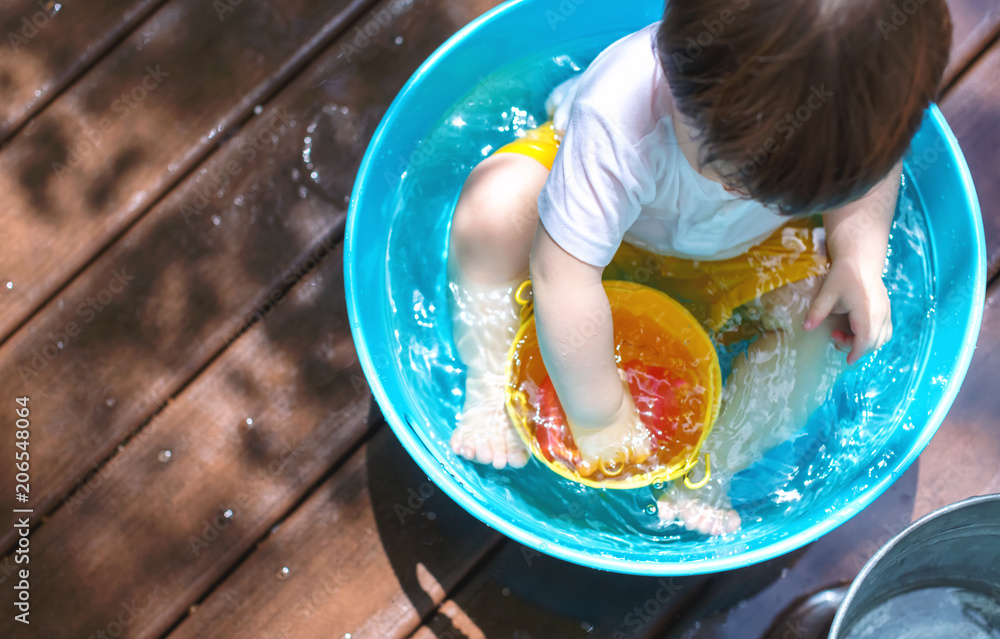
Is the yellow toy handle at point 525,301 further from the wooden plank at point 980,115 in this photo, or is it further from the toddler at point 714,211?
the wooden plank at point 980,115

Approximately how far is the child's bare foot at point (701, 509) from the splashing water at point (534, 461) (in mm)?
18

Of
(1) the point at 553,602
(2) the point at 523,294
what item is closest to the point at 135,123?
(2) the point at 523,294

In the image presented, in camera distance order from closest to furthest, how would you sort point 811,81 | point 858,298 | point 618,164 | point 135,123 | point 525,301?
point 811,81
point 618,164
point 858,298
point 525,301
point 135,123

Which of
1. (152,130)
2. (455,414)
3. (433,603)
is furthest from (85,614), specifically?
(152,130)

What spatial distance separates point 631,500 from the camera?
3.57 ft

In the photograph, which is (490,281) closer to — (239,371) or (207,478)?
(239,371)

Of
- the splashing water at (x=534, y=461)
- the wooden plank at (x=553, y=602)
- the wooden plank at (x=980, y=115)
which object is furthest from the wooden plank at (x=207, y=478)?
the wooden plank at (x=980, y=115)

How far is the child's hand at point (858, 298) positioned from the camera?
37.9 inches

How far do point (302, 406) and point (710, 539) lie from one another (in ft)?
2.04

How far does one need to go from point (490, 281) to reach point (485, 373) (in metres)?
0.14

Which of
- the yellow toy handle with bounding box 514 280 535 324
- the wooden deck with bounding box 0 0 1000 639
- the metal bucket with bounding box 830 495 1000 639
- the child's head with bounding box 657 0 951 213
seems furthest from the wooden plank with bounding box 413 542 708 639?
the child's head with bounding box 657 0 951 213

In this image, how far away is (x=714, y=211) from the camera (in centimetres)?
86

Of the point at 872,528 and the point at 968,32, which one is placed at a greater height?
the point at 968,32

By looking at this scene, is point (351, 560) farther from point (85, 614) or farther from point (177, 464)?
point (85, 614)
